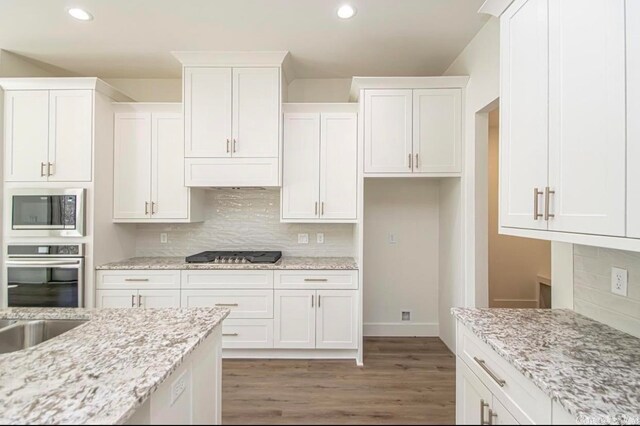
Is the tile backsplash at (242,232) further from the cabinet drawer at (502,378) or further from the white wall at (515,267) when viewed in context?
the white wall at (515,267)

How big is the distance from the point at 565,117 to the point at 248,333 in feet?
8.87

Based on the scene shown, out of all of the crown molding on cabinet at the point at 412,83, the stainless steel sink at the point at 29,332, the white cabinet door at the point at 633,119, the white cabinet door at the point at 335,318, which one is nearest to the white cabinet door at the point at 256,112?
the crown molding on cabinet at the point at 412,83

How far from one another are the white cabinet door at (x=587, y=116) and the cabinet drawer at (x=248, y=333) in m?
2.36

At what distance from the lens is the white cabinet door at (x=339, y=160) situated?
9.80 ft

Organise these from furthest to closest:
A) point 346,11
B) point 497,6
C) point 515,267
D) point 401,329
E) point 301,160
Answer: point 515,267
point 401,329
point 301,160
point 346,11
point 497,6

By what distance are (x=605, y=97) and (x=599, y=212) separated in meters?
0.36

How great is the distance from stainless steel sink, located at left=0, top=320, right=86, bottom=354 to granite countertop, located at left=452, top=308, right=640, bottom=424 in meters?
1.75

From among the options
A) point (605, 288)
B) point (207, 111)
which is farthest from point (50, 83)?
point (605, 288)

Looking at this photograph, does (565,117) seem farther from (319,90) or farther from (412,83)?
(319,90)

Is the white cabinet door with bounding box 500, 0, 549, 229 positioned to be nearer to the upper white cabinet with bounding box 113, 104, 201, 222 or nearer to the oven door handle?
the upper white cabinet with bounding box 113, 104, 201, 222

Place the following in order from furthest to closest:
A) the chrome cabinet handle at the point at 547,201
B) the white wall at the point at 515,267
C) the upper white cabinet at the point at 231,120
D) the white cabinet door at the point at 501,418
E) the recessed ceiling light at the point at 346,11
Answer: the white wall at the point at 515,267
the upper white cabinet at the point at 231,120
the recessed ceiling light at the point at 346,11
the chrome cabinet handle at the point at 547,201
the white cabinet door at the point at 501,418

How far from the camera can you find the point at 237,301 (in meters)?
2.84

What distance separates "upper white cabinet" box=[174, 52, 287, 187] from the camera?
9.45 ft

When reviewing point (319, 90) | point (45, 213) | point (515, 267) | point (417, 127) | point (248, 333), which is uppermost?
point (319, 90)
